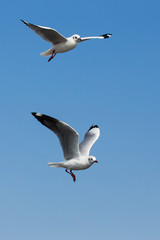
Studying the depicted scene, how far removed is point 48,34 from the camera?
1599cm

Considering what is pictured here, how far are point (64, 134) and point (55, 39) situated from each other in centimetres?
387

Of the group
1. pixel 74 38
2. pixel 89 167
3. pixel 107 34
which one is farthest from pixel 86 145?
pixel 107 34

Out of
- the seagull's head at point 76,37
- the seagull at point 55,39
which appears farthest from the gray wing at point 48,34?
the seagull's head at point 76,37

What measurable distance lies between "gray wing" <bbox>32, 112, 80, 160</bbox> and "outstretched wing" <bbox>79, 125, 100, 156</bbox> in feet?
2.89

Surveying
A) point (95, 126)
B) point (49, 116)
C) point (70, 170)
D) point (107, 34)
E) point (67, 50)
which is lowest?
point (70, 170)

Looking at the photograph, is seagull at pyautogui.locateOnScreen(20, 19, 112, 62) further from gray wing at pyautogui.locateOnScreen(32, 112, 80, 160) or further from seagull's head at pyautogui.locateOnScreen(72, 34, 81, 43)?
gray wing at pyautogui.locateOnScreen(32, 112, 80, 160)

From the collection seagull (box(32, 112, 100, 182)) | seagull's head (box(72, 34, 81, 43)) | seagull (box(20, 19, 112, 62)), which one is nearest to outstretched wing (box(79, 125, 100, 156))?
seagull (box(32, 112, 100, 182))

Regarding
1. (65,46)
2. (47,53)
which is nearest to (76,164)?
(65,46)

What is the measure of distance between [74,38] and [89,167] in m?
5.00

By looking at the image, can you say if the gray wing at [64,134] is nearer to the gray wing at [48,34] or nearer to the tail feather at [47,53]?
the gray wing at [48,34]

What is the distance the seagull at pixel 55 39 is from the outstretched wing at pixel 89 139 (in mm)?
2980

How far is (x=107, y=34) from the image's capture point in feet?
67.1

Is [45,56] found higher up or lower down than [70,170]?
higher up

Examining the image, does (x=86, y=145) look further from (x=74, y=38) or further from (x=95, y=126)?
(x=74, y=38)
